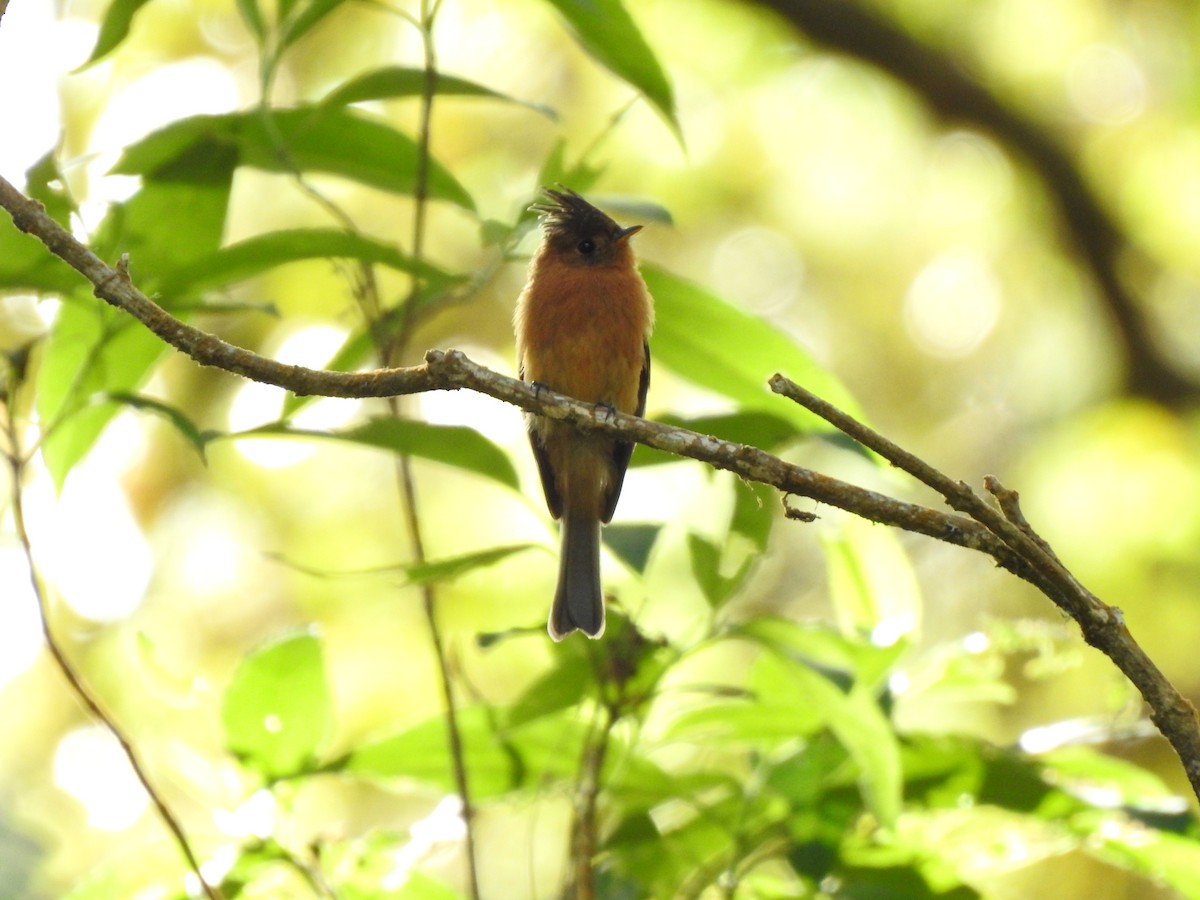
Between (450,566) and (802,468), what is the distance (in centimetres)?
64

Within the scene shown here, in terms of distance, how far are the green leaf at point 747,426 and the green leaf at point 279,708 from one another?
744 millimetres

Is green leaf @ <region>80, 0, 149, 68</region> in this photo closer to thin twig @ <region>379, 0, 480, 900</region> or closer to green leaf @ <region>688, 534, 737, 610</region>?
thin twig @ <region>379, 0, 480, 900</region>

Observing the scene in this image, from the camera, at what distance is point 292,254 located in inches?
100

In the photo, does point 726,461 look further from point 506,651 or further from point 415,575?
point 506,651

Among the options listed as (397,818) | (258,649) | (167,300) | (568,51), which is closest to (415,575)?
(258,649)

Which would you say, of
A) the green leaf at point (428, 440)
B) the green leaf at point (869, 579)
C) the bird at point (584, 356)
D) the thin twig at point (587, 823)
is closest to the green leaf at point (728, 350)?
the green leaf at point (869, 579)

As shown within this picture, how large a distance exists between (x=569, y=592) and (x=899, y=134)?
450 centimetres

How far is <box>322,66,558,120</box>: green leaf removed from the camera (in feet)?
8.53

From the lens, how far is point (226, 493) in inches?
239

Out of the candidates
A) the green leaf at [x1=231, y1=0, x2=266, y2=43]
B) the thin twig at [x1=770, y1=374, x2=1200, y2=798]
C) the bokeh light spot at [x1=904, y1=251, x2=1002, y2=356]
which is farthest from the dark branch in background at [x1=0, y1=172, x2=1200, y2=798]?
the bokeh light spot at [x1=904, y1=251, x2=1002, y2=356]

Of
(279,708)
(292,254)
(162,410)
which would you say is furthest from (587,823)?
(292,254)

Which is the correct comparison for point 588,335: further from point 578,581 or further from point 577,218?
point 578,581

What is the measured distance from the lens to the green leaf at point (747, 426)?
7.99 ft

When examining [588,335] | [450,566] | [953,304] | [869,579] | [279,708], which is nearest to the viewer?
[450,566]
